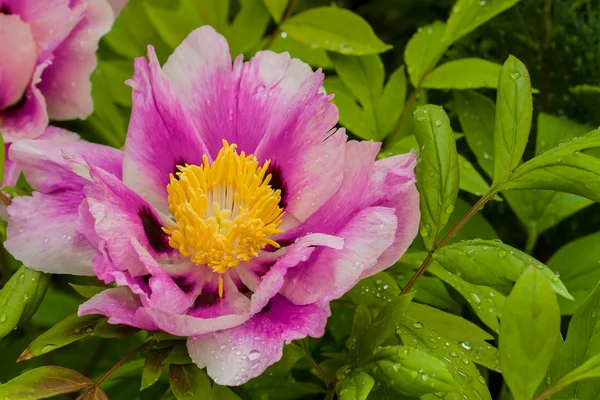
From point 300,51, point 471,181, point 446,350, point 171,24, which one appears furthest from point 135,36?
point 446,350

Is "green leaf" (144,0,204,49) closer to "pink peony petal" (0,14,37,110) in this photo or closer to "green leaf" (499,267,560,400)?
"pink peony petal" (0,14,37,110)

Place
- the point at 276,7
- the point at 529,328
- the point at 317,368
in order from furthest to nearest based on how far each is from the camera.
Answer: the point at 276,7 < the point at 317,368 < the point at 529,328

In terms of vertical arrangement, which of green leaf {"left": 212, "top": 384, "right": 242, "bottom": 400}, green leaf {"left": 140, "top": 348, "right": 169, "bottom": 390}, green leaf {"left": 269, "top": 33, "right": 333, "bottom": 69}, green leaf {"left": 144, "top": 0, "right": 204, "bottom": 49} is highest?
green leaf {"left": 144, "top": 0, "right": 204, "bottom": 49}

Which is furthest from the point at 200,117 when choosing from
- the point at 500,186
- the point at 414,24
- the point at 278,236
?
the point at 414,24

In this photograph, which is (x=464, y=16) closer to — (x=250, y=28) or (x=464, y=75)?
(x=464, y=75)

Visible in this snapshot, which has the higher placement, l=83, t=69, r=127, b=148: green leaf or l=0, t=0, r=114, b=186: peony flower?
l=0, t=0, r=114, b=186: peony flower

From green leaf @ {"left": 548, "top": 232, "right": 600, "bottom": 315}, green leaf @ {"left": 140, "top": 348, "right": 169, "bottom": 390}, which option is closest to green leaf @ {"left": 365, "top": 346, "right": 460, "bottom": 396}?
green leaf @ {"left": 140, "top": 348, "right": 169, "bottom": 390}

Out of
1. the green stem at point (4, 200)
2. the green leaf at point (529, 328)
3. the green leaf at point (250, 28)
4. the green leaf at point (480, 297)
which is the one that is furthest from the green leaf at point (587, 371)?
the green leaf at point (250, 28)
